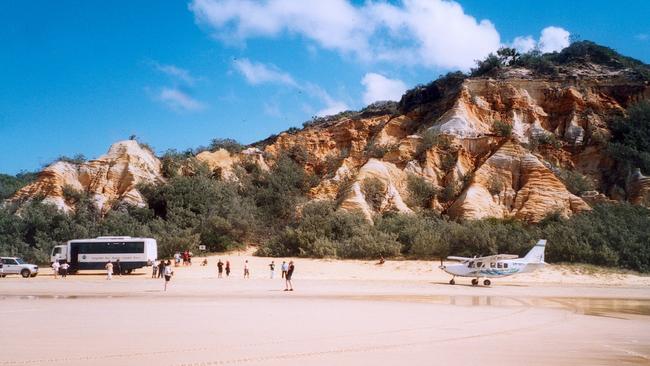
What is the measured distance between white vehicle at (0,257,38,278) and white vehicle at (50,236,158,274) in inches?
71.9

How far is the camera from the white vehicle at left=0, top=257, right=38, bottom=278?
34.0 metres

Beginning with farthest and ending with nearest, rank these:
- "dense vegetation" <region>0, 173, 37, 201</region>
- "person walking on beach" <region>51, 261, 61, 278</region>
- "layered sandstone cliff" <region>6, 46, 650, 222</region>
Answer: "dense vegetation" <region>0, 173, 37, 201</region>, "layered sandstone cliff" <region>6, 46, 650, 222</region>, "person walking on beach" <region>51, 261, 61, 278</region>

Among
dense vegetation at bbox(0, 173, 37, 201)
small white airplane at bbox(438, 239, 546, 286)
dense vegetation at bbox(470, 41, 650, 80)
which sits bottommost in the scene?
small white airplane at bbox(438, 239, 546, 286)

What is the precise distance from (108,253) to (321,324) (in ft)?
84.9

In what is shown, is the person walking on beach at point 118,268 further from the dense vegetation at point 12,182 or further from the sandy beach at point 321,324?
the dense vegetation at point 12,182

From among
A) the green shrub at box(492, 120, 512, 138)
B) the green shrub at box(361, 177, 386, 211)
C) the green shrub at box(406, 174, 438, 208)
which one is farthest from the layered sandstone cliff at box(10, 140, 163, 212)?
the green shrub at box(492, 120, 512, 138)

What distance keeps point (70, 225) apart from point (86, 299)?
2719 cm

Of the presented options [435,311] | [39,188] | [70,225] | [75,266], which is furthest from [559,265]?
[39,188]

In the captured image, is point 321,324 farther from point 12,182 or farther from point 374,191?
point 12,182

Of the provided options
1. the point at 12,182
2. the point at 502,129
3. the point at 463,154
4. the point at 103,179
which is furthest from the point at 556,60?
the point at 12,182

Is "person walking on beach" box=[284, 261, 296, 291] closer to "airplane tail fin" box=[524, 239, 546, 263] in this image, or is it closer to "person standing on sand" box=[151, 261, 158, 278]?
"person standing on sand" box=[151, 261, 158, 278]

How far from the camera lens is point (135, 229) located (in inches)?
1742

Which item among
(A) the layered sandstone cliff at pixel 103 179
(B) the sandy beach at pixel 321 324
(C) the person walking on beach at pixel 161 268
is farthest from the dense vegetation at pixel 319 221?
(C) the person walking on beach at pixel 161 268

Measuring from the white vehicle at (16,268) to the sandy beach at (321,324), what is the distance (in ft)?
22.8
